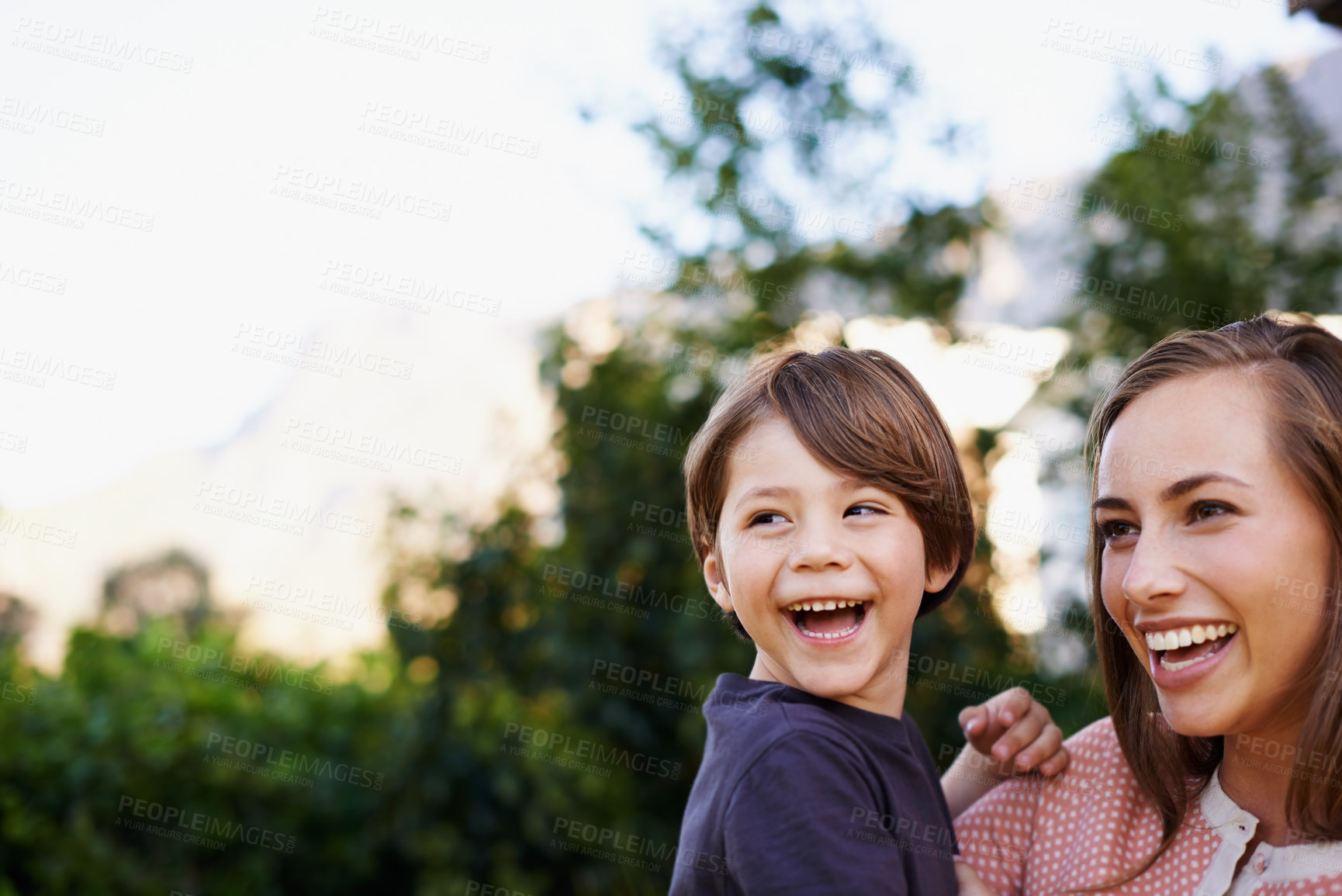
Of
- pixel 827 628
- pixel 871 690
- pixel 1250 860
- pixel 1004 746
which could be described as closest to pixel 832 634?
pixel 827 628

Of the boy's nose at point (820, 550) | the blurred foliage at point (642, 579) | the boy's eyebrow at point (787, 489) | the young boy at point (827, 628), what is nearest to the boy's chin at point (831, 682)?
the young boy at point (827, 628)

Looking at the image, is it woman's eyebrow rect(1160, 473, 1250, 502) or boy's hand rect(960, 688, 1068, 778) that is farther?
boy's hand rect(960, 688, 1068, 778)

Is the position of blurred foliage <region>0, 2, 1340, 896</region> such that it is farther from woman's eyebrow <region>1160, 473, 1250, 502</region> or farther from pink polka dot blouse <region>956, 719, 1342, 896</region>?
woman's eyebrow <region>1160, 473, 1250, 502</region>

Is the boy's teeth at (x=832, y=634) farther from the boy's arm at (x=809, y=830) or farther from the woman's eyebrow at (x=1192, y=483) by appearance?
the woman's eyebrow at (x=1192, y=483)

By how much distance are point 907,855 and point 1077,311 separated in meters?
2.69

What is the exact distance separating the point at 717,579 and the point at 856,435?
39 centimetres

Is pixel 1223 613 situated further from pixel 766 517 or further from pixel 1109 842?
pixel 766 517

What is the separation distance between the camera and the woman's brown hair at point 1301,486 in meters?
1.43

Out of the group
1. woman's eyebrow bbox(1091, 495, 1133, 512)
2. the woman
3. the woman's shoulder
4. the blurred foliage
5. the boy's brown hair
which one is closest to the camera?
the woman

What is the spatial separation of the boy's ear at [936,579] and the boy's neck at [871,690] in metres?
0.15

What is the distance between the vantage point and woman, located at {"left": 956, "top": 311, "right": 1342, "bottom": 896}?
142 cm

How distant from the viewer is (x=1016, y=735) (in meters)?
1.82

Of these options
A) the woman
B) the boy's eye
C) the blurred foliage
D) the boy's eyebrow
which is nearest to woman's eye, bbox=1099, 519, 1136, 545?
the woman

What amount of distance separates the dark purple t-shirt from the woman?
320mm
